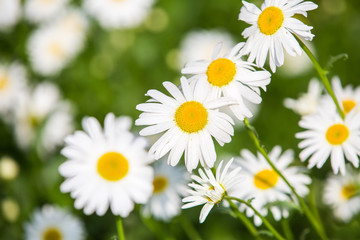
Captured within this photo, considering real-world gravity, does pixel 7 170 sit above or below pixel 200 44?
below

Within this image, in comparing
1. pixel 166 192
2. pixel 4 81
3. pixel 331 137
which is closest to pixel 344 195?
pixel 331 137

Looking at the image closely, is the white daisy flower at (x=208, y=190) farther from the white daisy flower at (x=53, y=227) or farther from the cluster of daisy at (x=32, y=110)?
the cluster of daisy at (x=32, y=110)

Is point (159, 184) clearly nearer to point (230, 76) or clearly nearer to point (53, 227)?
point (53, 227)

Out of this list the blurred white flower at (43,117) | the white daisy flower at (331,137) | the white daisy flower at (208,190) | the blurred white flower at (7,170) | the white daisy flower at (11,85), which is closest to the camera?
the white daisy flower at (208,190)

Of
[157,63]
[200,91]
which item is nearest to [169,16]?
[157,63]

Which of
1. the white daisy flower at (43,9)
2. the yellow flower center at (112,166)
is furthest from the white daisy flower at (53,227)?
the white daisy flower at (43,9)

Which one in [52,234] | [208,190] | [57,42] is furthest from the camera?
[57,42]

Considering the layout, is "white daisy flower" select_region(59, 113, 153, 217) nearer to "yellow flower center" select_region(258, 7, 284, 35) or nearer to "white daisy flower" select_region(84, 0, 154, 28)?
"yellow flower center" select_region(258, 7, 284, 35)
